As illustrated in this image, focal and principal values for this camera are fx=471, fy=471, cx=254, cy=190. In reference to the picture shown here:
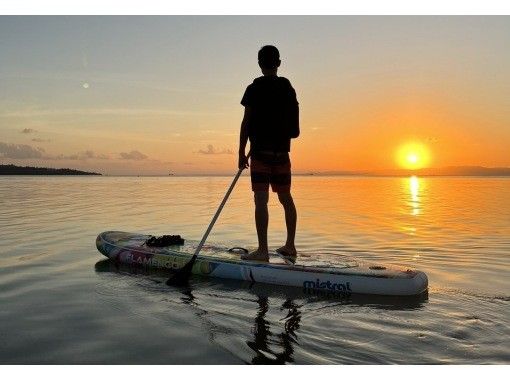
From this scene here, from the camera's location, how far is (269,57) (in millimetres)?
6637

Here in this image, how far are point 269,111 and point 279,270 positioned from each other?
2.25 m

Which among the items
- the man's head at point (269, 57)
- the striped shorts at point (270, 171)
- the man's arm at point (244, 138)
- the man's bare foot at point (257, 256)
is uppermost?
the man's head at point (269, 57)

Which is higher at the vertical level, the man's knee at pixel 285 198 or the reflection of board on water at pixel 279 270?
the man's knee at pixel 285 198

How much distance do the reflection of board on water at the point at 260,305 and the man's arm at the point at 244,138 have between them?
1.73 metres

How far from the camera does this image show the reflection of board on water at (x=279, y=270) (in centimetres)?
596

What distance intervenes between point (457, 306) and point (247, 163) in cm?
335

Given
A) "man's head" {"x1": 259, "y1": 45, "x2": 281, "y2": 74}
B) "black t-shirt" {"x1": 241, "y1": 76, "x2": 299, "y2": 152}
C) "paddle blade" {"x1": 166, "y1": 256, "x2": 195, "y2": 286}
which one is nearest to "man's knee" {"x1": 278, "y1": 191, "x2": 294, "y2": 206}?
"black t-shirt" {"x1": 241, "y1": 76, "x2": 299, "y2": 152}

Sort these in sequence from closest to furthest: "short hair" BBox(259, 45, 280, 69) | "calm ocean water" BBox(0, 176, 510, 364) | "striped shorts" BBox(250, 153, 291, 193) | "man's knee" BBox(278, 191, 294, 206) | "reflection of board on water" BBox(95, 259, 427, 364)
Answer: "calm ocean water" BBox(0, 176, 510, 364)
"reflection of board on water" BBox(95, 259, 427, 364)
"short hair" BBox(259, 45, 280, 69)
"striped shorts" BBox(250, 153, 291, 193)
"man's knee" BBox(278, 191, 294, 206)

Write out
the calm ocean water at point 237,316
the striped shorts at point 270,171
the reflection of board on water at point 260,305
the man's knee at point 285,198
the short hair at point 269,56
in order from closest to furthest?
1. the calm ocean water at point 237,316
2. the reflection of board on water at point 260,305
3. the short hair at point 269,56
4. the striped shorts at point 270,171
5. the man's knee at point 285,198

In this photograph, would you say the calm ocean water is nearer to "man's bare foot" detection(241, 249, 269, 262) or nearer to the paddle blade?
the paddle blade

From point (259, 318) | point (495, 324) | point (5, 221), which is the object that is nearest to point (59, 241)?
point (5, 221)

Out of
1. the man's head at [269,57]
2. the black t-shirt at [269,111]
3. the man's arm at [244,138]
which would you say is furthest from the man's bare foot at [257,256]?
the man's head at [269,57]

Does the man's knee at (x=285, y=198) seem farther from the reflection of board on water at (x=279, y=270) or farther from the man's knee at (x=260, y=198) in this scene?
the reflection of board on water at (x=279, y=270)

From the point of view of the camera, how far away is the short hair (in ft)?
21.7
